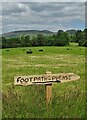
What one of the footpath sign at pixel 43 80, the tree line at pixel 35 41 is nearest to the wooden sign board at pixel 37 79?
the footpath sign at pixel 43 80

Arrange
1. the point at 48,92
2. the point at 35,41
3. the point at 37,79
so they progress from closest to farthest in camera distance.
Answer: the point at 37,79 < the point at 48,92 < the point at 35,41

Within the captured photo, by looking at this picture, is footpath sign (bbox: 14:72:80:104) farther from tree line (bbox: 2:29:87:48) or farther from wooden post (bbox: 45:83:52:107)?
tree line (bbox: 2:29:87:48)

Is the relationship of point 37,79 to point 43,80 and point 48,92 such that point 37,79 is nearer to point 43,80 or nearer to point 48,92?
point 43,80

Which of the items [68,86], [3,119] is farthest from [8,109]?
[68,86]

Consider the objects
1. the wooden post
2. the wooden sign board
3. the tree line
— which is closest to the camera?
the wooden sign board

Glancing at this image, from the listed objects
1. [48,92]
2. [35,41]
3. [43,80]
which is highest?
[35,41]

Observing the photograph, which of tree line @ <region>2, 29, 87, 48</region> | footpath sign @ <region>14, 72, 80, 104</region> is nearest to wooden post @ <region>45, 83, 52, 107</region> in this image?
footpath sign @ <region>14, 72, 80, 104</region>

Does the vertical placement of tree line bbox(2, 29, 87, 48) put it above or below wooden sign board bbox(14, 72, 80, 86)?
above

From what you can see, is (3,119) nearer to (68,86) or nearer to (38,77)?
(38,77)

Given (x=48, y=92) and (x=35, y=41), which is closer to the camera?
(x=48, y=92)

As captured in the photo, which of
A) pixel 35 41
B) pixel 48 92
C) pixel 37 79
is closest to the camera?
pixel 37 79

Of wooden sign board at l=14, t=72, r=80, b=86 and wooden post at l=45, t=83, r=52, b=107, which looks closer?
wooden sign board at l=14, t=72, r=80, b=86

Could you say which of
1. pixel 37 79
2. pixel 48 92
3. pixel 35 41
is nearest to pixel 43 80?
pixel 37 79

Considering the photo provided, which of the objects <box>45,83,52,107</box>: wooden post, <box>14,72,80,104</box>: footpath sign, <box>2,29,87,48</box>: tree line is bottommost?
<box>45,83,52,107</box>: wooden post
